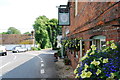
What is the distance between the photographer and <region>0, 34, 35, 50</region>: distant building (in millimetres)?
45656

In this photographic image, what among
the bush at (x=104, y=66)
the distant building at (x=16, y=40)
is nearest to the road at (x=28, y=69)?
the bush at (x=104, y=66)

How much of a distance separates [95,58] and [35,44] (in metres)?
44.0

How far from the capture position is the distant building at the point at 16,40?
45.7m

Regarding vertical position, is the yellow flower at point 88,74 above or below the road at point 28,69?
above

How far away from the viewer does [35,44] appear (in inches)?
1779

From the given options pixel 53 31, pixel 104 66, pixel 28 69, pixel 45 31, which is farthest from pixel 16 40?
pixel 104 66

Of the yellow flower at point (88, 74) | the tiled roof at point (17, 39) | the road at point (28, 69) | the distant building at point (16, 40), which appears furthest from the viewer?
the tiled roof at point (17, 39)

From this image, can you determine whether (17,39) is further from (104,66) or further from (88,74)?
(104,66)

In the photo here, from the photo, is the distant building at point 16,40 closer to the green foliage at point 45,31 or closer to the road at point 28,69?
the green foliage at point 45,31

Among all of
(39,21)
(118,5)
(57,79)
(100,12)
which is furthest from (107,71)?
(39,21)

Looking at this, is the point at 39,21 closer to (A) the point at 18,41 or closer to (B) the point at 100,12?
(A) the point at 18,41

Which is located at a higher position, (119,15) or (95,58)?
(119,15)

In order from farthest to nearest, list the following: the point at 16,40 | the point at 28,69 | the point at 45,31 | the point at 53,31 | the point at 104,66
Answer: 1. the point at 16,40
2. the point at 53,31
3. the point at 45,31
4. the point at 28,69
5. the point at 104,66

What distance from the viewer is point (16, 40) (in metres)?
47.8
